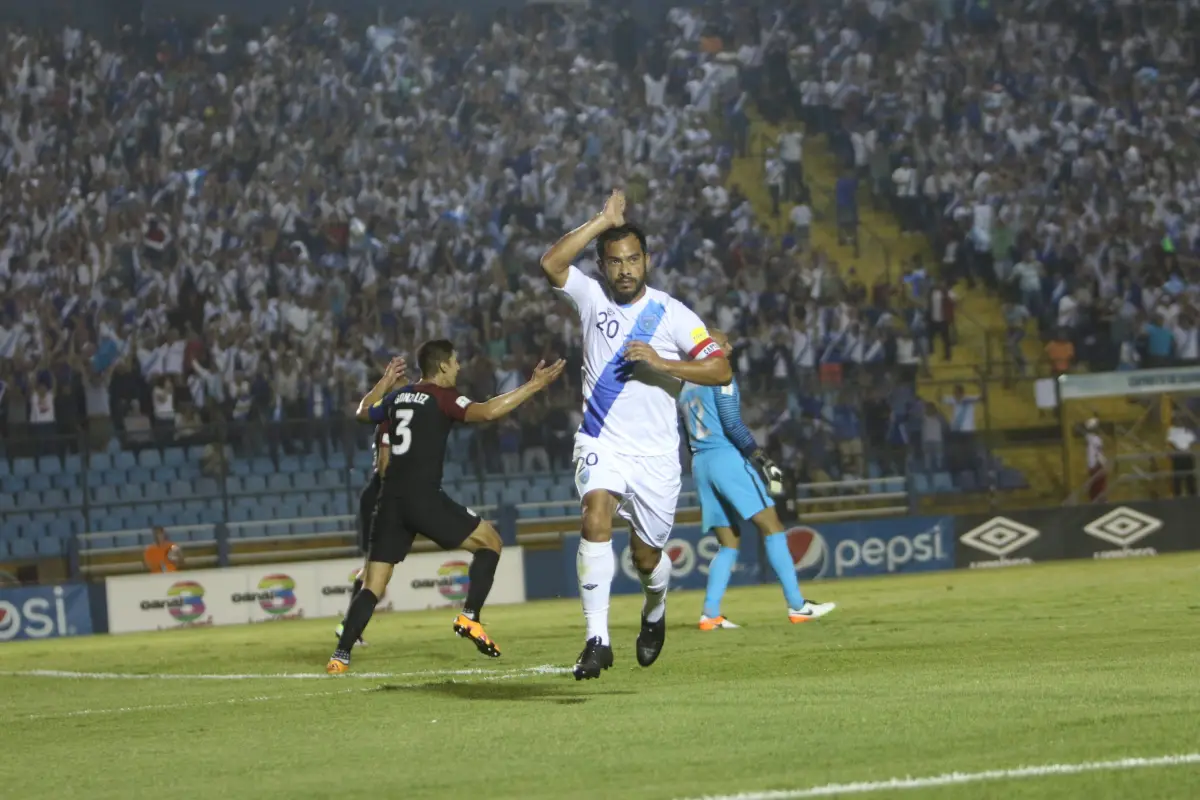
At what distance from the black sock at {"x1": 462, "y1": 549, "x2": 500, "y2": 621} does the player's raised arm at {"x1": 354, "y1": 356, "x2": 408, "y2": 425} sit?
4.09 feet

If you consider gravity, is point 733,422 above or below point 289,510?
above

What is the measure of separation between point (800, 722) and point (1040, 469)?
717 inches

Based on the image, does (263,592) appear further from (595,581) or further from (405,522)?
(595,581)

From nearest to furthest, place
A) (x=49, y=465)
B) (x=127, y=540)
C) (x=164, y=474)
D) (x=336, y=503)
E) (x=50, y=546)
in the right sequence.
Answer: (x=50, y=546), (x=49, y=465), (x=127, y=540), (x=164, y=474), (x=336, y=503)

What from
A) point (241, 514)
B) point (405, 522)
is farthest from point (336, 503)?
point (405, 522)

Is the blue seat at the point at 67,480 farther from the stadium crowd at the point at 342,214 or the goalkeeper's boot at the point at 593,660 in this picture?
the goalkeeper's boot at the point at 593,660

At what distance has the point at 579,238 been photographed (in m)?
9.11

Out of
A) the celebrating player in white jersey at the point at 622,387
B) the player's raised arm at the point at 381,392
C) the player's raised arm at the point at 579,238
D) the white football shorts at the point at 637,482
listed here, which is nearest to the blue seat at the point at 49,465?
the player's raised arm at the point at 381,392

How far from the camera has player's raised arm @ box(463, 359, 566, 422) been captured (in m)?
10.2

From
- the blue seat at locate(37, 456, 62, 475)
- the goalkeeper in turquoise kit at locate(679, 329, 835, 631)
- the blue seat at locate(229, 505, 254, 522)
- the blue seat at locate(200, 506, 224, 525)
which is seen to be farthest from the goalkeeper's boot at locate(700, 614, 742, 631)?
the blue seat at locate(37, 456, 62, 475)

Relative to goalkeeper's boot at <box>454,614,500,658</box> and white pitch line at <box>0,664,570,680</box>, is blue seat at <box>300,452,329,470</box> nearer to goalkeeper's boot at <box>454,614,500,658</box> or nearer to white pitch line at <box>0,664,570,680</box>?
white pitch line at <box>0,664,570,680</box>

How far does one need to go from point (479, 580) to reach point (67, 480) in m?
11.8

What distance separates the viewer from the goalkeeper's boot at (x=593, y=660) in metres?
9.02

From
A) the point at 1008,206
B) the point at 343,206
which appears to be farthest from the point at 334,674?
the point at 1008,206
